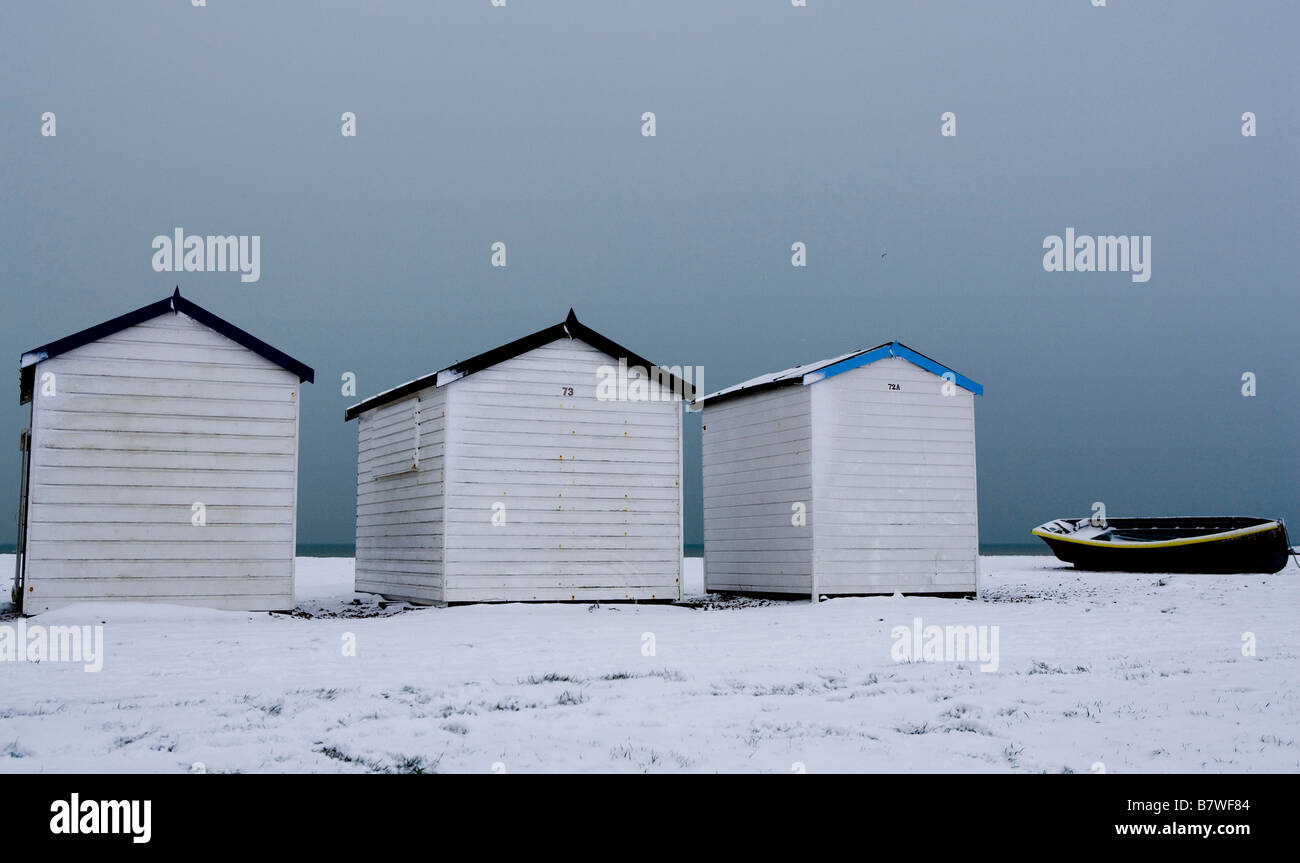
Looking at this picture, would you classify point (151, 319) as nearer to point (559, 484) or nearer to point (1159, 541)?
point (559, 484)

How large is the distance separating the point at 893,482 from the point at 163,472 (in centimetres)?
1126

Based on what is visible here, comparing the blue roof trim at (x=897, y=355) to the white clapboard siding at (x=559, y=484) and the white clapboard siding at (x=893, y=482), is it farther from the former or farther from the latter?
the white clapboard siding at (x=559, y=484)

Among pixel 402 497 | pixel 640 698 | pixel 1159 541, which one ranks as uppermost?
pixel 402 497

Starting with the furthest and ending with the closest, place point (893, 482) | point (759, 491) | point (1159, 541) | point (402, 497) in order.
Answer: point (1159, 541)
point (759, 491)
point (893, 482)
point (402, 497)

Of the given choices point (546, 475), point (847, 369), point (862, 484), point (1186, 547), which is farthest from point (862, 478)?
point (1186, 547)

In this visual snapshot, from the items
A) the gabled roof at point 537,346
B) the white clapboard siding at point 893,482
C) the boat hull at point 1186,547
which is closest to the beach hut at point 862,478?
the white clapboard siding at point 893,482

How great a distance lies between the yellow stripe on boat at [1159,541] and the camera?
79.7ft

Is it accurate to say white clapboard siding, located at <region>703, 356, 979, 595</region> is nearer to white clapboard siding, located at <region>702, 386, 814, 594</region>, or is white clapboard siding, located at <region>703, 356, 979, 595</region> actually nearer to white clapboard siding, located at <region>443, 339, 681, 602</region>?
white clapboard siding, located at <region>702, 386, 814, 594</region>

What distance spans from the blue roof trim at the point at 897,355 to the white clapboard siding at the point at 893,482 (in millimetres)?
118

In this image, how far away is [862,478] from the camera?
17188 mm

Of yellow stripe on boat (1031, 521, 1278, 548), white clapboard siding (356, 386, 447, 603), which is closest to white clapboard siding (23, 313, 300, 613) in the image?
white clapboard siding (356, 386, 447, 603)

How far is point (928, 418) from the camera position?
700 inches

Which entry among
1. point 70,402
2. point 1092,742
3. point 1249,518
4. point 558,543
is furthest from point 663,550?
point 1249,518
